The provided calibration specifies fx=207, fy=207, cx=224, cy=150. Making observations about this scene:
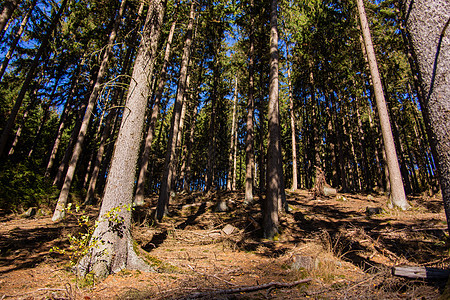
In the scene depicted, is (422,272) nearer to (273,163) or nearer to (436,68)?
(436,68)

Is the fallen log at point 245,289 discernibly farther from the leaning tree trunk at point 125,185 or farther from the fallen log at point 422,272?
the leaning tree trunk at point 125,185

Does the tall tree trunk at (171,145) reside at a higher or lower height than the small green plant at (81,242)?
higher

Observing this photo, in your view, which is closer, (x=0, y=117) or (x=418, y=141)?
(x=0, y=117)

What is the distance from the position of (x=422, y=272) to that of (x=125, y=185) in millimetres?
5671

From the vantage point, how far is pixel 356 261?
219 inches

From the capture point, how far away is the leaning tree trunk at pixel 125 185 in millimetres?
4316

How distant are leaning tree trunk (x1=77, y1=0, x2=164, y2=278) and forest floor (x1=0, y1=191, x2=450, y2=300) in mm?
314

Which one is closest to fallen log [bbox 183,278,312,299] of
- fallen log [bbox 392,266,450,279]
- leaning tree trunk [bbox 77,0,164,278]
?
fallen log [bbox 392,266,450,279]

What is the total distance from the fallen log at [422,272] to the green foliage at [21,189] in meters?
14.5

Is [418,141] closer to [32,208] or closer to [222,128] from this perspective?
[222,128]

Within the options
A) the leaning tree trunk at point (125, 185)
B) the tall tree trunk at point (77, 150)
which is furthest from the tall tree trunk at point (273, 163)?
the tall tree trunk at point (77, 150)

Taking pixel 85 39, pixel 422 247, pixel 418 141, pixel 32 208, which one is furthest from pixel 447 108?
pixel 418 141

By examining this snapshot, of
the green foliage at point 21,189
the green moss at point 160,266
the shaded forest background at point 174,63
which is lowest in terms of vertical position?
the green moss at point 160,266

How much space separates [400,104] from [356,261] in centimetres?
2253
